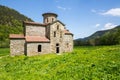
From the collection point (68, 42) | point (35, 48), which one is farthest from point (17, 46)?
point (68, 42)

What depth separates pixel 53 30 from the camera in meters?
42.4

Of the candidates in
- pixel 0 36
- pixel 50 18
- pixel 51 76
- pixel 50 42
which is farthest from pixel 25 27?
pixel 0 36

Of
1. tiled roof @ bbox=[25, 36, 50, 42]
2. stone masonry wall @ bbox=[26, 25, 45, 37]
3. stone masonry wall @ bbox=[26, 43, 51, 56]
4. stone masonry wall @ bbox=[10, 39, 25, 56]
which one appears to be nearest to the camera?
stone masonry wall @ bbox=[10, 39, 25, 56]

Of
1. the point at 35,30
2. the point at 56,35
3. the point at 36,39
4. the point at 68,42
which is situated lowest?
the point at 68,42

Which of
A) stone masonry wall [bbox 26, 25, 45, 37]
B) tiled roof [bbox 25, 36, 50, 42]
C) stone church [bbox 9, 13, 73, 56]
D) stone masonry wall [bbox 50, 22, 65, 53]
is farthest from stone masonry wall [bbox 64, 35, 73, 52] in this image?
stone masonry wall [bbox 26, 25, 45, 37]

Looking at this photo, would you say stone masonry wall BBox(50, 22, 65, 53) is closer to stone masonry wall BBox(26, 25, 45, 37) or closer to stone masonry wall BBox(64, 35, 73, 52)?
stone masonry wall BBox(26, 25, 45, 37)

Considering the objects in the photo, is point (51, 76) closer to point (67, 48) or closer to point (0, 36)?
point (67, 48)

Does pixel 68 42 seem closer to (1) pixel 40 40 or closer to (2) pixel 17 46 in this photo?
(1) pixel 40 40

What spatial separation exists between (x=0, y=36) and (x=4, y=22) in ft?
114

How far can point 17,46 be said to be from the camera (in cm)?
3775

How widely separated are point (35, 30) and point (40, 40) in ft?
10.7

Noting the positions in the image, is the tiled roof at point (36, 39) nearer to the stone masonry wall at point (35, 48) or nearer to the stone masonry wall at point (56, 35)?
the stone masonry wall at point (35, 48)

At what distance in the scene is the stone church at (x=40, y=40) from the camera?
124 feet

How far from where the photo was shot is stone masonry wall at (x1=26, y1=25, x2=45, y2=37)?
1577 inches
